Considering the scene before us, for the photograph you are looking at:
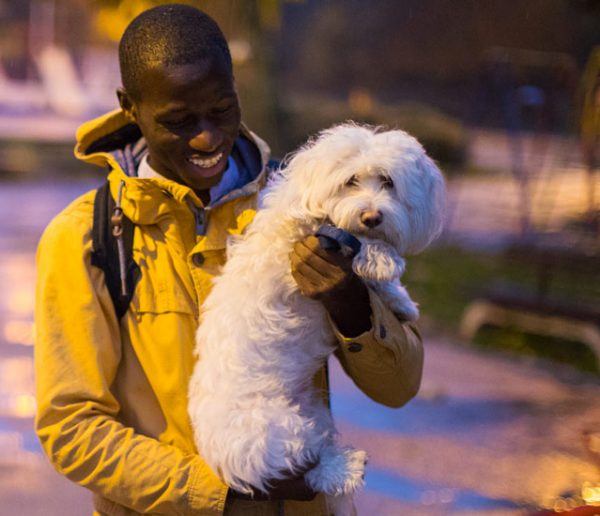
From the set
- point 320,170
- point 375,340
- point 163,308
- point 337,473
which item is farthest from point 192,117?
point 337,473

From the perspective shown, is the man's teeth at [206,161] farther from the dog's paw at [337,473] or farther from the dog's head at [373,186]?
the dog's paw at [337,473]

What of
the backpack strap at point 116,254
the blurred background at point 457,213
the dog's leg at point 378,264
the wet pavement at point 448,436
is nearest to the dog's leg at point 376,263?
the dog's leg at point 378,264

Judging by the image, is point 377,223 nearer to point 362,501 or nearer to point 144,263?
point 144,263

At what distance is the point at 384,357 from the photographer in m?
2.11

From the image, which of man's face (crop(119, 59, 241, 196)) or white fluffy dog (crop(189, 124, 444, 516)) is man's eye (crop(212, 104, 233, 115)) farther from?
white fluffy dog (crop(189, 124, 444, 516))

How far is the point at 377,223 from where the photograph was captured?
2111 mm

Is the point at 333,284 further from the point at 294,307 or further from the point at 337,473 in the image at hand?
the point at 337,473

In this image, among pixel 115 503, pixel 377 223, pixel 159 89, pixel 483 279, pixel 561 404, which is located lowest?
pixel 483 279

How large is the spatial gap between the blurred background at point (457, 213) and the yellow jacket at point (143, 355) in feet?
4.57

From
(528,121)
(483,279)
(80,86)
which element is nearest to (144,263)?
(483,279)

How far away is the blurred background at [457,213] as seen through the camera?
17.2 feet

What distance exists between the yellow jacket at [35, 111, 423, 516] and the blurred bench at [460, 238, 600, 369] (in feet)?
17.8

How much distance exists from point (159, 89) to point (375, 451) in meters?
3.87

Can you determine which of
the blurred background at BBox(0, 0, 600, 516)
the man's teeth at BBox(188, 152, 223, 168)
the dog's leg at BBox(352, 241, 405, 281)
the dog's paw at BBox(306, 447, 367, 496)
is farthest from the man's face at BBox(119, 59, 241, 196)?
the blurred background at BBox(0, 0, 600, 516)
